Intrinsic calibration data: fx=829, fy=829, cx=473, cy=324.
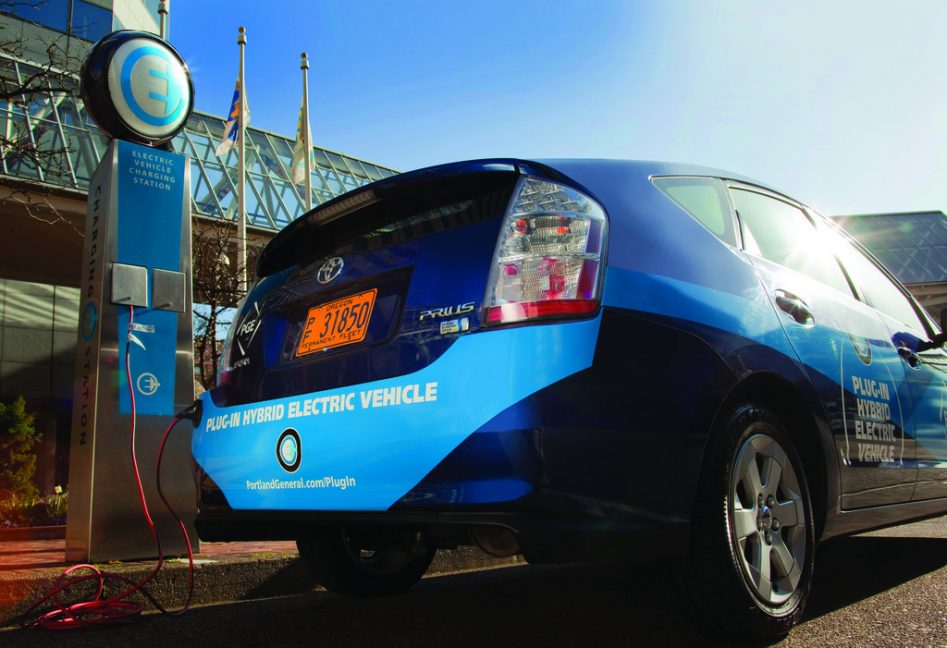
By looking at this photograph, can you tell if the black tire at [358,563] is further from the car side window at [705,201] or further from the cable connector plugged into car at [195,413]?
the car side window at [705,201]

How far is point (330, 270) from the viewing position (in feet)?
9.32

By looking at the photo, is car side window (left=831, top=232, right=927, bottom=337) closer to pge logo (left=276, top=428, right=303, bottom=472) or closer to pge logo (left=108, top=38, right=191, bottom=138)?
pge logo (left=276, top=428, right=303, bottom=472)

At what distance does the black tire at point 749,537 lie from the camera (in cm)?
245

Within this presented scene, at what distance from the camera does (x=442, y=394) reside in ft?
7.40

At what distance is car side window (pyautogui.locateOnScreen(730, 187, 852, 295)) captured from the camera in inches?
124

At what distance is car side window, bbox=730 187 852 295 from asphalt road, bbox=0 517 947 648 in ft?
4.28

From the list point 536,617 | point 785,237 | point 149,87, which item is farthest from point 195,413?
point 149,87

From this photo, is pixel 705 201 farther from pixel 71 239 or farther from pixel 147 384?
pixel 71 239

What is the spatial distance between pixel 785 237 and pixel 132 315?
3480mm

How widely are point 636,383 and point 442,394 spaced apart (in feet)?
1.74

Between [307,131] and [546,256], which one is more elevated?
[307,131]

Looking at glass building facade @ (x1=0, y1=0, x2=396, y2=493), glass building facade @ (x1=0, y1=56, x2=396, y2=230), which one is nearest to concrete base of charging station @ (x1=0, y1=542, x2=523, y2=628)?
glass building facade @ (x1=0, y1=56, x2=396, y2=230)

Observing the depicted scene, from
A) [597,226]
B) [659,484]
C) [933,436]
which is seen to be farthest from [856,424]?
[597,226]

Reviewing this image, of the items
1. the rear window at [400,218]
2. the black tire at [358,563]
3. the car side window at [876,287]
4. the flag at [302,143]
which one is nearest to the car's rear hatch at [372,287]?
the rear window at [400,218]
